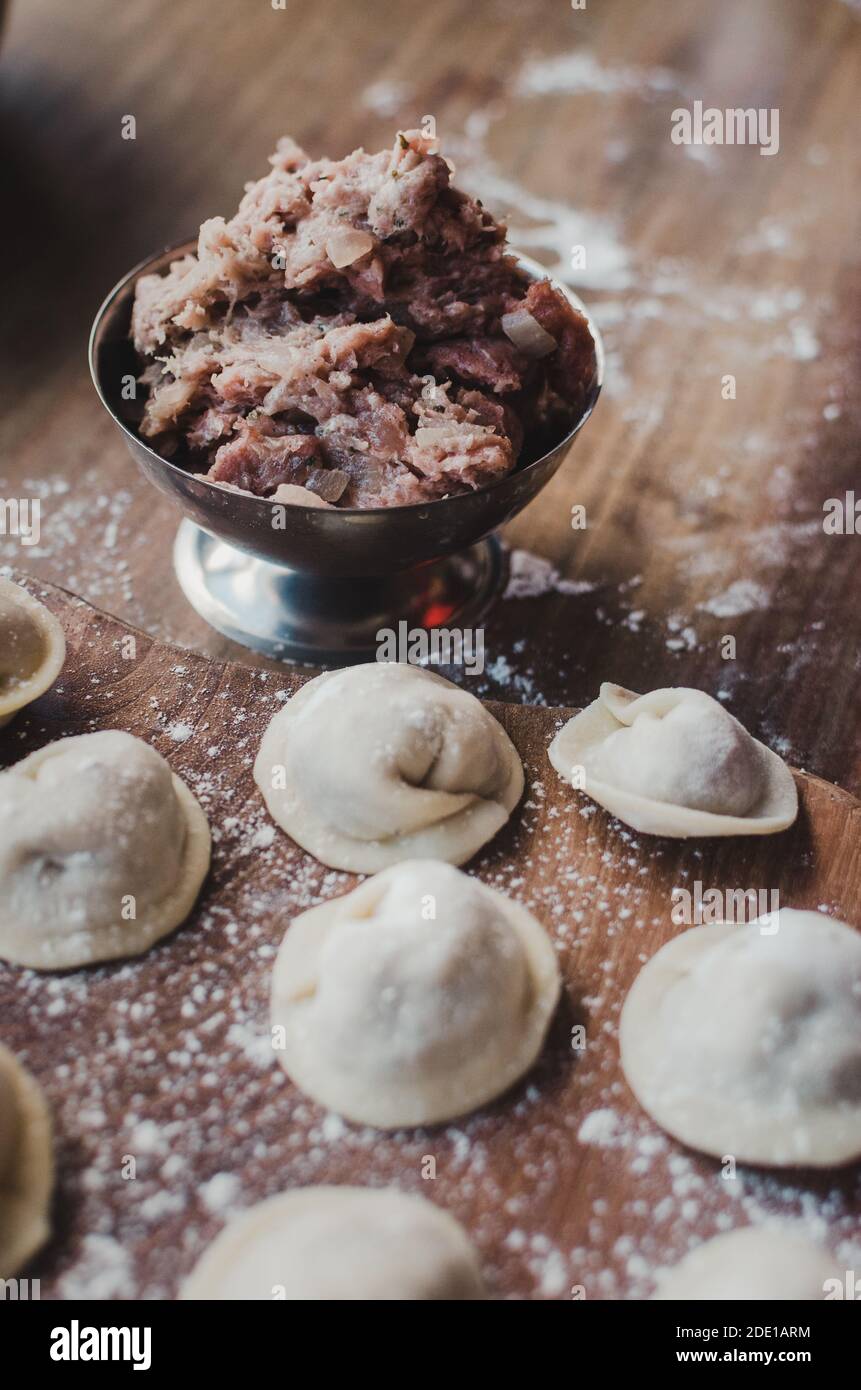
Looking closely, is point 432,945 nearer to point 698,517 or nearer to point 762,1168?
point 762,1168

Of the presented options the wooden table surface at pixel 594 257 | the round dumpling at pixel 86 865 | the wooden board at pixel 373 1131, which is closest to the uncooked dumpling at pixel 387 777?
the wooden board at pixel 373 1131

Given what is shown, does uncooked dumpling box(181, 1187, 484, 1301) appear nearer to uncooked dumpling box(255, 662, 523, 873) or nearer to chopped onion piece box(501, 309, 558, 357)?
uncooked dumpling box(255, 662, 523, 873)

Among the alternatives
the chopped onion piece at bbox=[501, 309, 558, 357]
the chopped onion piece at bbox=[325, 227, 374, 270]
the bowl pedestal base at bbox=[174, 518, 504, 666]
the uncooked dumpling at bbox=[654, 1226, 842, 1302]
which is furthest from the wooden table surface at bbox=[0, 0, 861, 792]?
the uncooked dumpling at bbox=[654, 1226, 842, 1302]

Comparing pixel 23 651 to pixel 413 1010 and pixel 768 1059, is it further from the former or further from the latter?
pixel 768 1059

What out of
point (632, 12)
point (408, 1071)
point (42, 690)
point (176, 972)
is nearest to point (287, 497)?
point (42, 690)

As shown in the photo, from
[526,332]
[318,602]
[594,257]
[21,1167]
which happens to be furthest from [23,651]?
[594,257]

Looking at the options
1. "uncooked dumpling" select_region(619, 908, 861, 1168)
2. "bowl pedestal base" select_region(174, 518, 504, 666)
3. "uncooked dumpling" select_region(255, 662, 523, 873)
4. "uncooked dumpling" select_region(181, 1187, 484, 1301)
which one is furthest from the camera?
"bowl pedestal base" select_region(174, 518, 504, 666)
